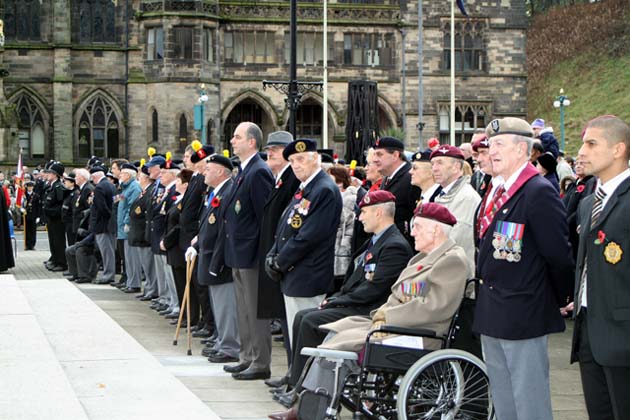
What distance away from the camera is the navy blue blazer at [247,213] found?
11062 mm

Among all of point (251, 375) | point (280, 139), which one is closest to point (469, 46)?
point (280, 139)

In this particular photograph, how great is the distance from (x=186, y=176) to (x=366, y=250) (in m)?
6.31

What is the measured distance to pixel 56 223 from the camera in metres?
23.7

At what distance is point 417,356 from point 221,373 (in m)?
3.76

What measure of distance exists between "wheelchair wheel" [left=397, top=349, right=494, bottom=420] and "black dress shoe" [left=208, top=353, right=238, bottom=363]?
4.55 m

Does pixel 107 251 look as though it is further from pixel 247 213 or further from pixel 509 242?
pixel 509 242

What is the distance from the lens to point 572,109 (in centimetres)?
6550

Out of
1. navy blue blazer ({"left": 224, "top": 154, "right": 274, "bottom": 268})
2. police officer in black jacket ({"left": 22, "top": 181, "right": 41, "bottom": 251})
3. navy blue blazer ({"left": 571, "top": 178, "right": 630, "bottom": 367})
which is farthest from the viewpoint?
police officer in black jacket ({"left": 22, "top": 181, "right": 41, "bottom": 251})

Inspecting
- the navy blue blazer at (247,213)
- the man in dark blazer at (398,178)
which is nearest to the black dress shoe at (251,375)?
the navy blue blazer at (247,213)

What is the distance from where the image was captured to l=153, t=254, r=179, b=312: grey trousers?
1584cm

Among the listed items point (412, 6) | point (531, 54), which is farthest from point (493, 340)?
point (531, 54)

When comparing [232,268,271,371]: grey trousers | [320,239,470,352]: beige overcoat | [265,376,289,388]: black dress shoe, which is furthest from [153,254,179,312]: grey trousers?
[320,239,470,352]: beige overcoat

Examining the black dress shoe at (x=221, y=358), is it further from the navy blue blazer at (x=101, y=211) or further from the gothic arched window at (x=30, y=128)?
the gothic arched window at (x=30, y=128)

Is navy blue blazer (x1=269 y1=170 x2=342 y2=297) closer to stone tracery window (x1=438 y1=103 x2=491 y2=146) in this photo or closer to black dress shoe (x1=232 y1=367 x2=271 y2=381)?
black dress shoe (x1=232 y1=367 x2=271 y2=381)
